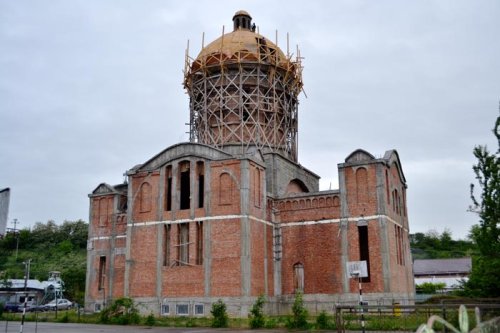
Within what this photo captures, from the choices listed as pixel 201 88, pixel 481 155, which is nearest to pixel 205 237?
pixel 201 88

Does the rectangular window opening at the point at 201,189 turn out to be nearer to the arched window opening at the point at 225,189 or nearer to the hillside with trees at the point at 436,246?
the arched window opening at the point at 225,189

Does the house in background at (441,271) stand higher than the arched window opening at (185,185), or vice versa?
the arched window opening at (185,185)

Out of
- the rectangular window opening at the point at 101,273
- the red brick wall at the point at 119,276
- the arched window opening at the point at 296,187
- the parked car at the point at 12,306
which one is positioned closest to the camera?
the red brick wall at the point at 119,276

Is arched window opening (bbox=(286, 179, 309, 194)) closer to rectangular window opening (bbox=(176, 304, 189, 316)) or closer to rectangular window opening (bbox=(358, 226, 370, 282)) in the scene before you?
rectangular window opening (bbox=(358, 226, 370, 282))

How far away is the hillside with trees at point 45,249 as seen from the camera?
7650cm

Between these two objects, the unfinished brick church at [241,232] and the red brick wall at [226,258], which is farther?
the unfinished brick church at [241,232]

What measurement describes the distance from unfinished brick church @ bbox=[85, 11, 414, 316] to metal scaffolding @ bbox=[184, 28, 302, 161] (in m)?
0.39

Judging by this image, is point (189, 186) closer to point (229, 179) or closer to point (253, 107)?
point (229, 179)

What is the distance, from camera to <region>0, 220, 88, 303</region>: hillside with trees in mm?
76500

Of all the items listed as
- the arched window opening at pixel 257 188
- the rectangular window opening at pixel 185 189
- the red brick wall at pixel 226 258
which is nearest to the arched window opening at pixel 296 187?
the arched window opening at pixel 257 188

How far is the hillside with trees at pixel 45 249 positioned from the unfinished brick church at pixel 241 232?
38.6m

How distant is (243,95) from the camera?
39.9 metres

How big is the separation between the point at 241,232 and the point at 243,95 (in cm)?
1270

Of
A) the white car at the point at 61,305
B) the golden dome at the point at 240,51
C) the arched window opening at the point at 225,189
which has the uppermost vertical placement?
the golden dome at the point at 240,51
